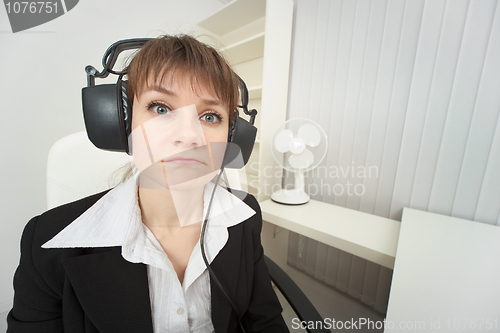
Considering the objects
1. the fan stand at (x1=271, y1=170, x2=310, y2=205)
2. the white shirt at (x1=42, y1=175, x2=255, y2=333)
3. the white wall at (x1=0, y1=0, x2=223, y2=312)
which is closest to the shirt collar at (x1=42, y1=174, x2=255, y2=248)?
the white shirt at (x1=42, y1=175, x2=255, y2=333)

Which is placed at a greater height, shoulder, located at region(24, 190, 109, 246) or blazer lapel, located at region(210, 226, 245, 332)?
shoulder, located at region(24, 190, 109, 246)

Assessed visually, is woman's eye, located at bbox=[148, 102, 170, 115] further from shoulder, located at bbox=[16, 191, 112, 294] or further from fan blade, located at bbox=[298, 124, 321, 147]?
fan blade, located at bbox=[298, 124, 321, 147]

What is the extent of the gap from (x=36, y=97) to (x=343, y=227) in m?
1.83

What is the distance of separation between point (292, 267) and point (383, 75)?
1.66 metres

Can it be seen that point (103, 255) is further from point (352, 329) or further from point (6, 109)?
point (352, 329)

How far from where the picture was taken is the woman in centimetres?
45

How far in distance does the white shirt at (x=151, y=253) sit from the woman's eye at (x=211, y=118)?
29 cm

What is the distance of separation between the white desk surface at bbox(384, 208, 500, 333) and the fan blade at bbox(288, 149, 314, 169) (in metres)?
0.59

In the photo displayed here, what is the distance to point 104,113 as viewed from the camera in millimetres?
483

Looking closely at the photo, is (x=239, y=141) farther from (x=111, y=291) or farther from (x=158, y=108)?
(x=111, y=291)

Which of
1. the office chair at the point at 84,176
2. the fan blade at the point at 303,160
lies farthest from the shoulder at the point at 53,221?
the fan blade at the point at 303,160

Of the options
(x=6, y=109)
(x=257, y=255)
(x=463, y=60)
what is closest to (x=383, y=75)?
(x=463, y=60)

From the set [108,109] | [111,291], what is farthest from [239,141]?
[111,291]

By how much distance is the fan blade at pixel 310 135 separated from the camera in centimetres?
121
